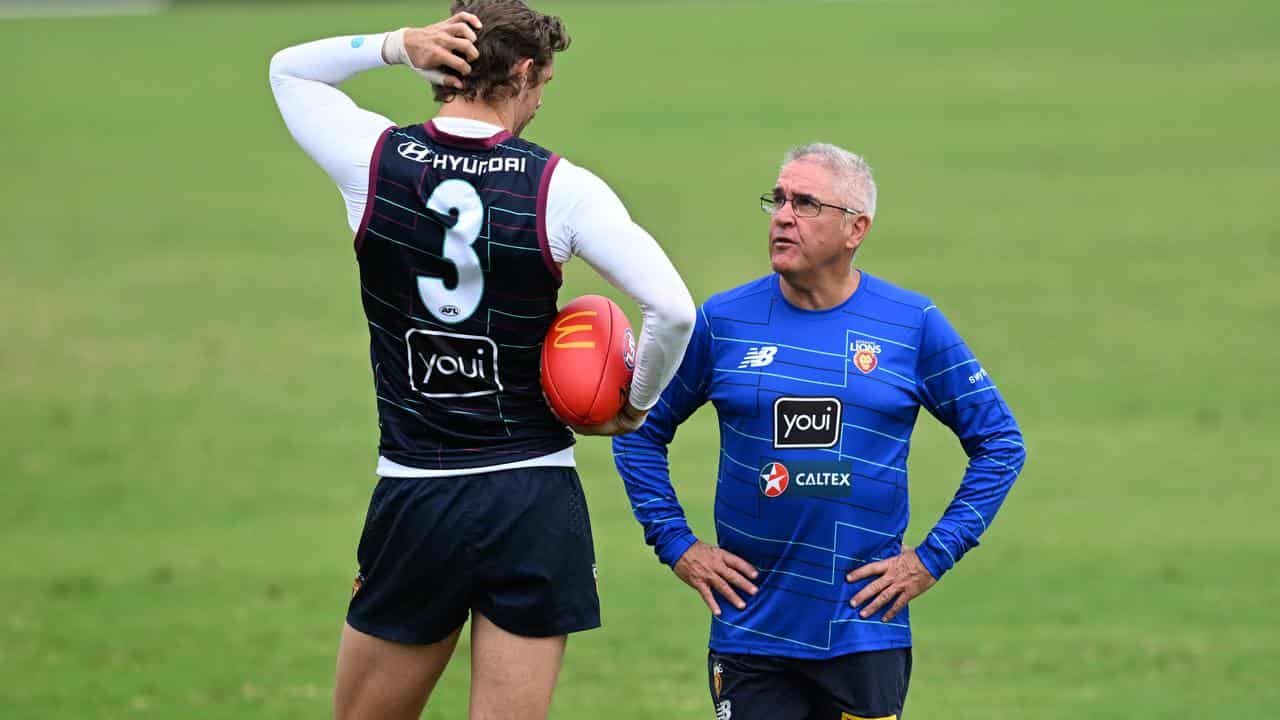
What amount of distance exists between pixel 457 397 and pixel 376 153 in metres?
0.64

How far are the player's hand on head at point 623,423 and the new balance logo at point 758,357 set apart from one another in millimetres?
382

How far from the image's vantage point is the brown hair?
181 inches

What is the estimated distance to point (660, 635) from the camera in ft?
32.7

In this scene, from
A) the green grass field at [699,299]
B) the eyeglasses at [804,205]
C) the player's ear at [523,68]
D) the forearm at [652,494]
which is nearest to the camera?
the player's ear at [523,68]

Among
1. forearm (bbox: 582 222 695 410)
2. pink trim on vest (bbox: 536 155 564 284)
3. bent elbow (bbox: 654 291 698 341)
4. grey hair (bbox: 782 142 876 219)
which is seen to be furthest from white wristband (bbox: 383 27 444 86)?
grey hair (bbox: 782 142 876 219)

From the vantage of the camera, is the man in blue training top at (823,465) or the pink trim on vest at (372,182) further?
the man in blue training top at (823,465)

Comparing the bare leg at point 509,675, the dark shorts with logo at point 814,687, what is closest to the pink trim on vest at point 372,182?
the bare leg at point 509,675

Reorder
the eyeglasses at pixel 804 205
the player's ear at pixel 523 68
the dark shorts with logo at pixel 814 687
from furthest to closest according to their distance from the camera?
the eyeglasses at pixel 804 205, the dark shorts with logo at pixel 814 687, the player's ear at pixel 523 68

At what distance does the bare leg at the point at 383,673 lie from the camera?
4.83 meters

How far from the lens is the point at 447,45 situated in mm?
4531

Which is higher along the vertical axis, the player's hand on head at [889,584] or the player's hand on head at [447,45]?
the player's hand on head at [447,45]

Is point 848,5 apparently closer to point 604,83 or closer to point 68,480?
point 604,83

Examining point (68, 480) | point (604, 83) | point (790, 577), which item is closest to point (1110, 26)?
point (604, 83)

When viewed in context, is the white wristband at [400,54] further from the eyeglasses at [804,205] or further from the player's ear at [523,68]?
the eyeglasses at [804,205]
